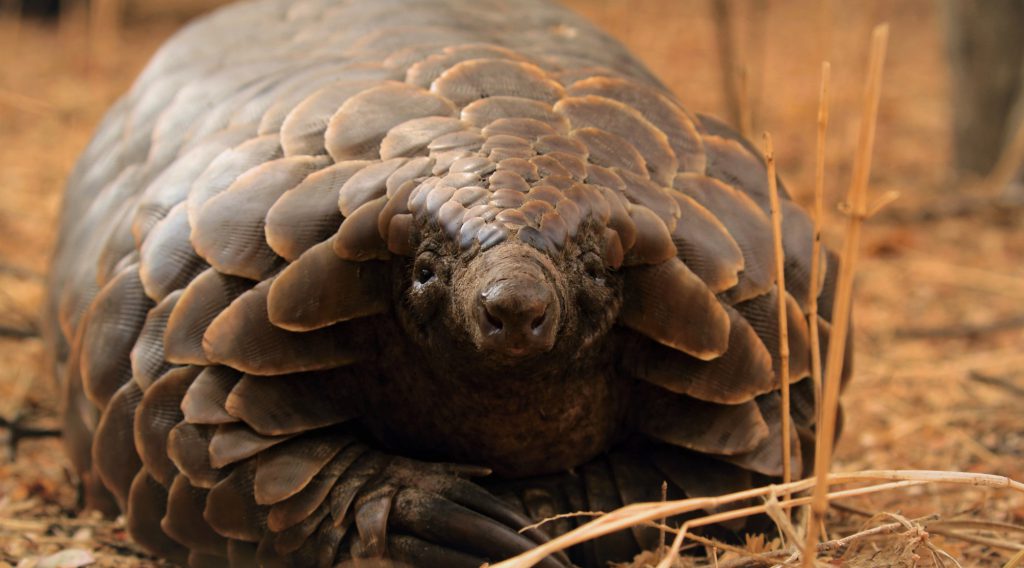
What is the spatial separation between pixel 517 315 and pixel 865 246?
3915 mm

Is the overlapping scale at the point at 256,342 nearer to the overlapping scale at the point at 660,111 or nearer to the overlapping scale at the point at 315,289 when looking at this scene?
the overlapping scale at the point at 315,289

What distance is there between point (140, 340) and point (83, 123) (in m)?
4.82

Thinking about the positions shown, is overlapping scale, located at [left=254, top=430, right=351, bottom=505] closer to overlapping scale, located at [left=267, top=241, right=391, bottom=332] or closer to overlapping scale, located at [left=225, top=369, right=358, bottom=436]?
overlapping scale, located at [left=225, top=369, right=358, bottom=436]

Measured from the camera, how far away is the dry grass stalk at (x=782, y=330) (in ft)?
6.84

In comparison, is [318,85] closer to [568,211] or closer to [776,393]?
[568,211]

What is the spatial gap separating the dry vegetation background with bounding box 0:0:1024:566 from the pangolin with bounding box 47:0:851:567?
39 centimetres

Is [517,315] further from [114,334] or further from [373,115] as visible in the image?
[114,334]

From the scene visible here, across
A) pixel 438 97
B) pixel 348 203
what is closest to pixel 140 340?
pixel 348 203

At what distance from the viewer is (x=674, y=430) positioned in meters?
2.36

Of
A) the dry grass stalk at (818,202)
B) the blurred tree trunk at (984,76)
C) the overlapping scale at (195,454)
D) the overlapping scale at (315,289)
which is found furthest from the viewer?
the blurred tree trunk at (984,76)

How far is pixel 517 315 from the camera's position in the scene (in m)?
1.77

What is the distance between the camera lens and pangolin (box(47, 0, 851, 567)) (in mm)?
2098

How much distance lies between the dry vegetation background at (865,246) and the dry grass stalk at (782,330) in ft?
0.73

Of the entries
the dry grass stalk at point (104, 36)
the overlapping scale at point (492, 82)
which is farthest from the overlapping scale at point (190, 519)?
the dry grass stalk at point (104, 36)
